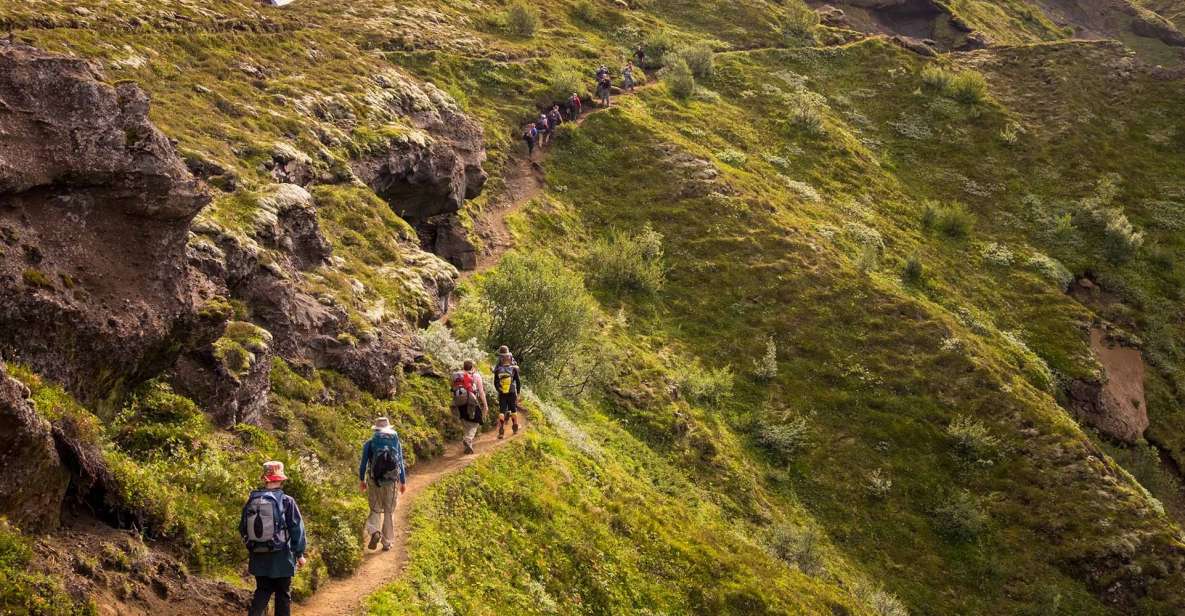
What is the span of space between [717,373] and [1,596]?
92.0 feet

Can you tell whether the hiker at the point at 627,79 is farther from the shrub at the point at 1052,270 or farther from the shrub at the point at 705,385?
the shrub at the point at 705,385

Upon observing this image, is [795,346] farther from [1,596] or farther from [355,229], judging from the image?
[1,596]

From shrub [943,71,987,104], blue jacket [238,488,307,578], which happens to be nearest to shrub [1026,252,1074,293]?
shrub [943,71,987,104]

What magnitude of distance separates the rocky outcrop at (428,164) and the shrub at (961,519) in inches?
847

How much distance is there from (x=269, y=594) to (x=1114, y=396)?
42.1 meters

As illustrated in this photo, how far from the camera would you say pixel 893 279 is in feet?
139

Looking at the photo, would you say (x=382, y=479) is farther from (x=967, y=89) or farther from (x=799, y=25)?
(x=799, y=25)

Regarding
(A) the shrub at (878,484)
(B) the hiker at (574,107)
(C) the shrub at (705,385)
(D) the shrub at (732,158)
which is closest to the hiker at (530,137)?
(B) the hiker at (574,107)

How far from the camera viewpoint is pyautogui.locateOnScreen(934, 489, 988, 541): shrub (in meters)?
29.2

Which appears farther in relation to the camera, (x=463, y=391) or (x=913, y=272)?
(x=913, y=272)

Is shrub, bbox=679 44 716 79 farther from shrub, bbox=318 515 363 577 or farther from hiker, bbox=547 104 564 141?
shrub, bbox=318 515 363 577

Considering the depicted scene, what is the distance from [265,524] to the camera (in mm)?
9508

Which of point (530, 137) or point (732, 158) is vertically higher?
point (530, 137)

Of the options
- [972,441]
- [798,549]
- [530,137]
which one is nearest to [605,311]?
[798,549]
